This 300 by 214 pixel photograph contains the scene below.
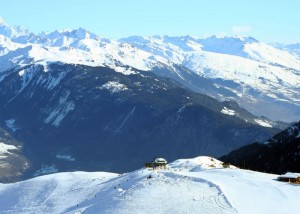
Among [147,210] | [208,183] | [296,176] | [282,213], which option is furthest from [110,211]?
[296,176]

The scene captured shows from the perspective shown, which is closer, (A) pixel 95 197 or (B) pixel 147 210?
(B) pixel 147 210

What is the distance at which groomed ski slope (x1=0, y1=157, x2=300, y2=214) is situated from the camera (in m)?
127

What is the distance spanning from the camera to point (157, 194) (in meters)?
136

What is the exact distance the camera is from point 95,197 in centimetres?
14775

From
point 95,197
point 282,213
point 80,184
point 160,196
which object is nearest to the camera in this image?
point 282,213

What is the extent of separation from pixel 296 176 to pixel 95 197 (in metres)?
52.6

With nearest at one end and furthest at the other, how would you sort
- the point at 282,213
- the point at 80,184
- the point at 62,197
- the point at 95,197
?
the point at 282,213 → the point at 95,197 → the point at 62,197 → the point at 80,184

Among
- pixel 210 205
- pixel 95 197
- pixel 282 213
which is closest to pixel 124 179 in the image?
pixel 95 197

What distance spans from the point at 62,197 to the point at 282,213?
61.3m

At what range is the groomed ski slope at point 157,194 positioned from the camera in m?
127

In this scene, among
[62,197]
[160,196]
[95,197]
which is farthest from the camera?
[62,197]

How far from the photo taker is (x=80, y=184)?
168 m

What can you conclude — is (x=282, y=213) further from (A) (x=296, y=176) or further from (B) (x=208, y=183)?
(A) (x=296, y=176)

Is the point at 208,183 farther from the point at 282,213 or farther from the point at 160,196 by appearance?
the point at 282,213
